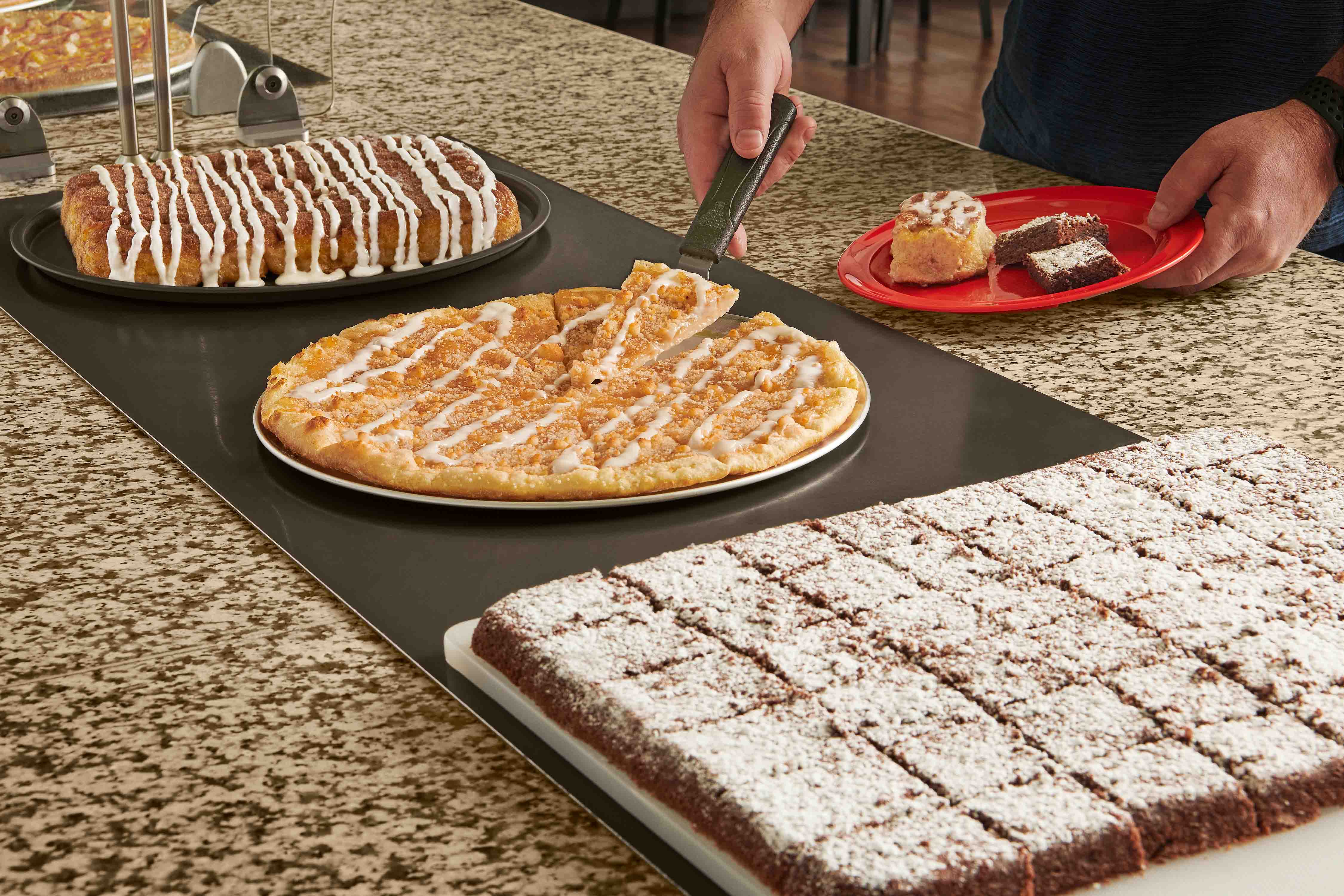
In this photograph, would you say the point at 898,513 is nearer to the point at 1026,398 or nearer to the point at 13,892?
the point at 1026,398

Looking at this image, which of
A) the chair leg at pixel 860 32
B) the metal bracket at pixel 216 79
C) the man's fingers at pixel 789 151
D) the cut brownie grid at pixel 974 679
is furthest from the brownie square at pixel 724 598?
the chair leg at pixel 860 32

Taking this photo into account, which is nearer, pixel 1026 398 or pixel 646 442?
pixel 646 442

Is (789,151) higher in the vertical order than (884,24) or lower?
higher

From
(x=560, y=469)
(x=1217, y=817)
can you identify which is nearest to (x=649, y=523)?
(x=560, y=469)

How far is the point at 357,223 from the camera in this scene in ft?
4.98

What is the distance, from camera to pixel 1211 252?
1464 mm

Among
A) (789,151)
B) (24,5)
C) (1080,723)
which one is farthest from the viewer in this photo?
(24,5)

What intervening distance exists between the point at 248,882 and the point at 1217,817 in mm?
465

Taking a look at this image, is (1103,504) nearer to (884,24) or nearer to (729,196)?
(729,196)

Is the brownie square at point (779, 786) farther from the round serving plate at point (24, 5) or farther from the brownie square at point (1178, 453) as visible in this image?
the round serving plate at point (24, 5)

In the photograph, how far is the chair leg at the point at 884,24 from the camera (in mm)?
6652

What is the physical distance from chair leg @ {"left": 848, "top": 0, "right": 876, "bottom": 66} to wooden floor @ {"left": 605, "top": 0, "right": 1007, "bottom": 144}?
38 mm

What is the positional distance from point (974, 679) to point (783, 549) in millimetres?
175

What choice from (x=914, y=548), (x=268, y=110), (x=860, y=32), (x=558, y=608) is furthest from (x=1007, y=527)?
(x=860, y=32)
